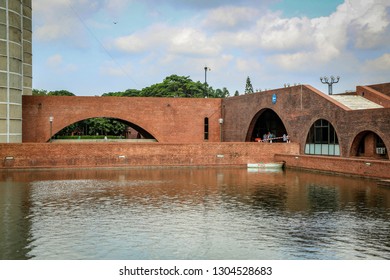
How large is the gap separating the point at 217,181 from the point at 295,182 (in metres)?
3.98

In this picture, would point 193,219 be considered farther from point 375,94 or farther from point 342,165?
point 375,94

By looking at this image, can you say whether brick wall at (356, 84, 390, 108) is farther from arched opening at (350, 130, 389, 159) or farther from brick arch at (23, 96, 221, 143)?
brick arch at (23, 96, 221, 143)

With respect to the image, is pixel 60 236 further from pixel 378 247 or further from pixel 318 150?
pixel 318 150

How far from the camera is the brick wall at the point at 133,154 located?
31.7 metres

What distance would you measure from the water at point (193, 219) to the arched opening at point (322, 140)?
6272mm

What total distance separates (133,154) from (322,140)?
41.9 feet

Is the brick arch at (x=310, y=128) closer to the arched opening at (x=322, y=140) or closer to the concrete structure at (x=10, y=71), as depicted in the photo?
the arched opening at (x=322, y=140)

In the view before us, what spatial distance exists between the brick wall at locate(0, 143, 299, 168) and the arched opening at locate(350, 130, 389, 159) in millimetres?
6153

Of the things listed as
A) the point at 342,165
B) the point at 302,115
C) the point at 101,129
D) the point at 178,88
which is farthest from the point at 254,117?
the point at 101,129

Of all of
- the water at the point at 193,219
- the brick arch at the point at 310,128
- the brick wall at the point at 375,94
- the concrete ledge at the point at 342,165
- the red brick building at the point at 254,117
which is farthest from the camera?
the brick wall at the point at 375,94

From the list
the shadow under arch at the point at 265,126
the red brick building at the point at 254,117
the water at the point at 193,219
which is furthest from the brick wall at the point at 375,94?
the shadow under arch at the point at 265,126

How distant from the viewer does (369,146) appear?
28.8 m

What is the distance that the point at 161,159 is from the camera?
34094mm
